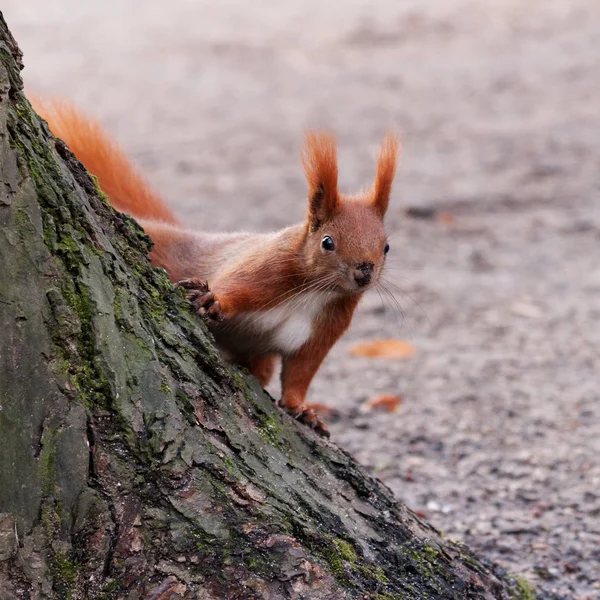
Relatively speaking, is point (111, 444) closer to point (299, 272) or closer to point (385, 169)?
point (299, 272)

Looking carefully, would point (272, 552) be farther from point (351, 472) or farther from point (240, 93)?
point (240, 93)

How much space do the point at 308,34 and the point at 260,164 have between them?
3.63m

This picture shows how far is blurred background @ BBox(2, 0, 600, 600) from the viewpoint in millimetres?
2809

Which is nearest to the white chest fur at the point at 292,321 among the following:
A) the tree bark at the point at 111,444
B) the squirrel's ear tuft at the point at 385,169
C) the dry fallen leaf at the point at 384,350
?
the squirrel's ear tuft at the point at 385,169

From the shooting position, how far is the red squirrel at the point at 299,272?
6.65 feet

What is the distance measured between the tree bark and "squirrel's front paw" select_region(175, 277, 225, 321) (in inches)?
9.9

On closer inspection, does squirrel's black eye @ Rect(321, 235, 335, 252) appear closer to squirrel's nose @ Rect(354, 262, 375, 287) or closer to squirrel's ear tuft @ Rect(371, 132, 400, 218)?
squirrel's nose @ Rect(354, 262, 375, 287)

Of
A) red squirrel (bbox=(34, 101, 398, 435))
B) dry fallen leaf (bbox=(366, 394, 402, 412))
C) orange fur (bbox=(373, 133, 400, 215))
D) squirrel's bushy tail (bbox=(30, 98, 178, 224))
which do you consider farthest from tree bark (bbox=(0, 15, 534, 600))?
dry fallen leaf (bbox=(366, 394, 402, 412))

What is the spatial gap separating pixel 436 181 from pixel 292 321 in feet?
13.4

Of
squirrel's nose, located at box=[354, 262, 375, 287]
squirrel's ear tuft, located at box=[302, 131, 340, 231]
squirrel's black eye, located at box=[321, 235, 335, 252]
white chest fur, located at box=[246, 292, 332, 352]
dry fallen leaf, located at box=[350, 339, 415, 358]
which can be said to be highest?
dry fallen leaf, located at box=[350, 339, 415, 358]

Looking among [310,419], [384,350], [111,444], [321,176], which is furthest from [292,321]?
[384,350]

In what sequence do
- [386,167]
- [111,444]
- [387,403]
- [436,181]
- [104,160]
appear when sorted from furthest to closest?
[436,181], [387,403], [104,160], [386,167], [111,444]

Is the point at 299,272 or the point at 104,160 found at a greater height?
the point at 104,160

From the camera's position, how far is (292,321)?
2.13 meters
